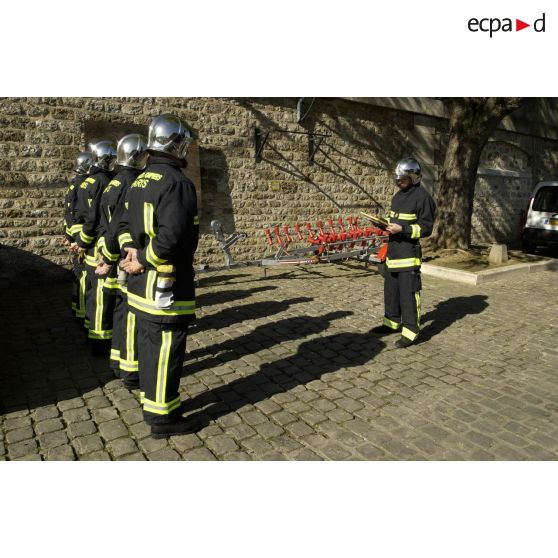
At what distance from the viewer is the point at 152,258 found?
301 cm

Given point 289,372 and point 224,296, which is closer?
point 289,372

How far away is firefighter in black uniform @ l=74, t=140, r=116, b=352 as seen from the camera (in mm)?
4629

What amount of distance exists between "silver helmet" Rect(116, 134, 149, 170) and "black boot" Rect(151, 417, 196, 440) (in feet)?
7.66

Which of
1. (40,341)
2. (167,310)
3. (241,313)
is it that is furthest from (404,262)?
(40,341)

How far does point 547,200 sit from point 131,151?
37.2 ft

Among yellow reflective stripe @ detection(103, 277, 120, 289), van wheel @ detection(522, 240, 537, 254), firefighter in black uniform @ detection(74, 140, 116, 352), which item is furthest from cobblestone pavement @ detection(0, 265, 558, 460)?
van wheel @ detection(522, 240, 537, 254)

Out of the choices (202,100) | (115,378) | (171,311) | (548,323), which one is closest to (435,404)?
(171,311)

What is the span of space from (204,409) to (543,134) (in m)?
18.6

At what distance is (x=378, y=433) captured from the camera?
3.39 metres

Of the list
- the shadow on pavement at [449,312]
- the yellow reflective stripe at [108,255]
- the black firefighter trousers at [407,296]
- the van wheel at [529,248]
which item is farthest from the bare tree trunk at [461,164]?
the yellow reflective stripe at [108,255]

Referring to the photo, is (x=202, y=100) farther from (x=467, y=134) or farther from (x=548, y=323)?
(x=548, y=323)

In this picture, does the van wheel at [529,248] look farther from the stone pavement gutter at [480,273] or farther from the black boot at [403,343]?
the black boot at [403,343]

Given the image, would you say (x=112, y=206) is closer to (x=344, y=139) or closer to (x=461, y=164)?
(x=344, y=139)

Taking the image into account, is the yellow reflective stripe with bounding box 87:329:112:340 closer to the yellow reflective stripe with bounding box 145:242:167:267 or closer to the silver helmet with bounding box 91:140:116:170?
the silver helmet with bounding box 91:140:116:170
